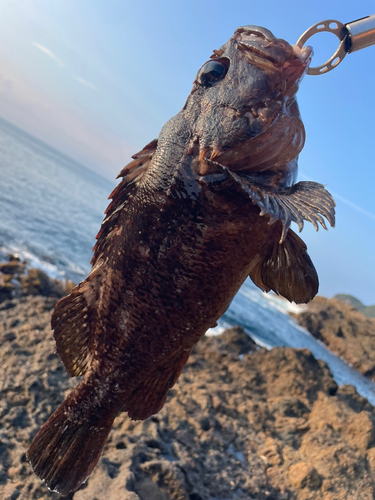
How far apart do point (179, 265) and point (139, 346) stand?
2.30ft

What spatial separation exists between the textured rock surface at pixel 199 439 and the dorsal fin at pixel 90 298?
1.80 meters

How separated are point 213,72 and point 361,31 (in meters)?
0.95

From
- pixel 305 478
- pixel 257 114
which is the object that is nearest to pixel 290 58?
pixel 257 114

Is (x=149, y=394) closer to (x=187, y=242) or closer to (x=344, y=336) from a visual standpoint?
(x=187, y=242)

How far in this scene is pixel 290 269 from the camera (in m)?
2.08

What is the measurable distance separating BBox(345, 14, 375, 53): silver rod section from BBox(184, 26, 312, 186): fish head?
42 centimetres

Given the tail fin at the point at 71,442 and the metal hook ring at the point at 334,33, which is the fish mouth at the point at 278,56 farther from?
the tail fin at the point at 71,442

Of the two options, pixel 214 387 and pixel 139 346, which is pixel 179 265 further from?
pixel 214 387

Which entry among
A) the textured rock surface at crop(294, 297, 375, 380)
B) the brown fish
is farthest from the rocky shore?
the textured rock surface at crop(294, 297, 375, 380)

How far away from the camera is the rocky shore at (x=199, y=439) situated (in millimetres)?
3736

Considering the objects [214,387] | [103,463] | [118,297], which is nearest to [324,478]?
[214,387]

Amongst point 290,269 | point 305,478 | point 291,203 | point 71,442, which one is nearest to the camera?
point 291,203

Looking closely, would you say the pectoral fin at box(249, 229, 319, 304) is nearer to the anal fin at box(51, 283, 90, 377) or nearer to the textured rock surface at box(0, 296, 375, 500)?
the anal fin at box(51, 283, 90, 377)

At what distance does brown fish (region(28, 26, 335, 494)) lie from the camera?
6.08 feet
